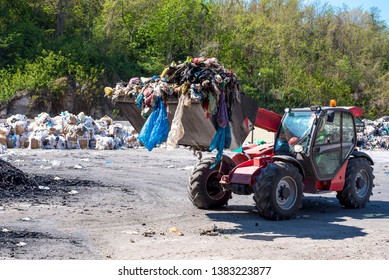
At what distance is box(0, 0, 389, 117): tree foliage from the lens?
135 feet

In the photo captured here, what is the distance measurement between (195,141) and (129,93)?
139cm

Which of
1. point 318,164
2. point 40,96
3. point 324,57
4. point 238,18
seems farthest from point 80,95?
point 318,164

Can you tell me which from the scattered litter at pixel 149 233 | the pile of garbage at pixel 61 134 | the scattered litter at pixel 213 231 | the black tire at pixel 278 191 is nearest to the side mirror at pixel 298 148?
the black tire at pixel 278 191

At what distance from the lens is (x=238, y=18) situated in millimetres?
56844

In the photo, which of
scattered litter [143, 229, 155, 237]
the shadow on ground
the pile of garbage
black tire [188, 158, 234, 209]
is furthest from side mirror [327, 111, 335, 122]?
the pile of garbage

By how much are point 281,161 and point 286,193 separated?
0.64 meters

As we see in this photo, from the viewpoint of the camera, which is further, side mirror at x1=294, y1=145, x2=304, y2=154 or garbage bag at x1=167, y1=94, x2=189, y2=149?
side mirror at x1=294, y1=145, x2=304, y2=154

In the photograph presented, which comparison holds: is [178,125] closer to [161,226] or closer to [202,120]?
[202,120]

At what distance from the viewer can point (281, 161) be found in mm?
10414

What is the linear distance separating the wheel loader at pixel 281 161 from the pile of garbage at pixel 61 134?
47.1ft

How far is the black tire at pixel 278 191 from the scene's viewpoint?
9.76 m

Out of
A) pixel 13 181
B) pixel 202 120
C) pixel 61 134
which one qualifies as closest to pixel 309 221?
pixel 202 120

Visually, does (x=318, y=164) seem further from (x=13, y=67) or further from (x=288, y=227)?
(x=13, y=67)

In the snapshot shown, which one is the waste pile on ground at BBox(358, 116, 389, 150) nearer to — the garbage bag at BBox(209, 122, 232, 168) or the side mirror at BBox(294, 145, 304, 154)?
the side mirror at BBox(294, 145, 304, 154)
